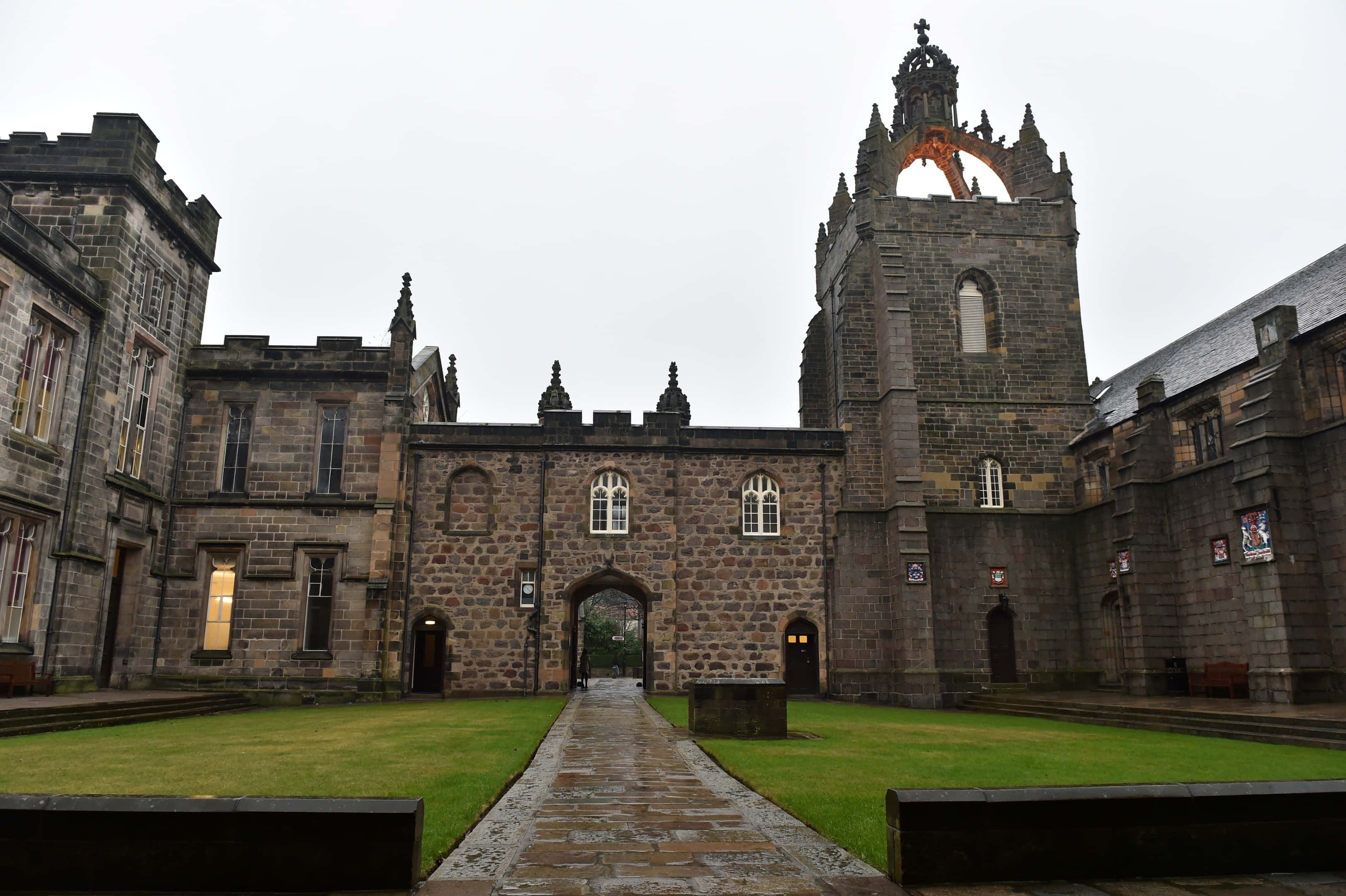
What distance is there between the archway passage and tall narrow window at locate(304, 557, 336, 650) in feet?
23.4

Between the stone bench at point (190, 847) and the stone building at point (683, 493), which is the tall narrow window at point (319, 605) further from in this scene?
the stone bench at point (190, 847)

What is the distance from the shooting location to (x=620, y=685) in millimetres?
35344

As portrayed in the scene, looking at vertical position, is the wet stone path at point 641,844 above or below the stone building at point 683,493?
below

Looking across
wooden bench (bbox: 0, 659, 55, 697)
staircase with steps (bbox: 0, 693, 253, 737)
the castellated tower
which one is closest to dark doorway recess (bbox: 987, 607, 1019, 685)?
the castellated tower

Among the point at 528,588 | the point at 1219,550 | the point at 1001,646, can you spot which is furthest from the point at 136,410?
the point at 1219,550

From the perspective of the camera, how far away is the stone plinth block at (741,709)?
15.0m

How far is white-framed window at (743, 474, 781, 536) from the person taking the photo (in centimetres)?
2900

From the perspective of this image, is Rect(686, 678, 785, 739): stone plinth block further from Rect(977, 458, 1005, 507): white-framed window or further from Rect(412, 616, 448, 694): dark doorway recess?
Rect(977, 458, 1005, 507): white-framed window

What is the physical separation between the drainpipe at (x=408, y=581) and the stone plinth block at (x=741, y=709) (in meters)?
14.2

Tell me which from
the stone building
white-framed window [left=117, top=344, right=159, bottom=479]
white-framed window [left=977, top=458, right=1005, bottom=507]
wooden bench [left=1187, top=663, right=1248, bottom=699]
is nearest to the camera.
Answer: wooden bench [left=1187, top=663, right=1248, bottom=699]

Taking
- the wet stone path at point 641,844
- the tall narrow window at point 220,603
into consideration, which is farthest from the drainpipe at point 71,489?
the wet stone path at point 641,844

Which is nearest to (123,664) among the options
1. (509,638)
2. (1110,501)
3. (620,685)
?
(509,638)

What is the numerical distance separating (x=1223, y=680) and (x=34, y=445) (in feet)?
92.9

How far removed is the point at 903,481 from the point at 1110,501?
5.94 metres
